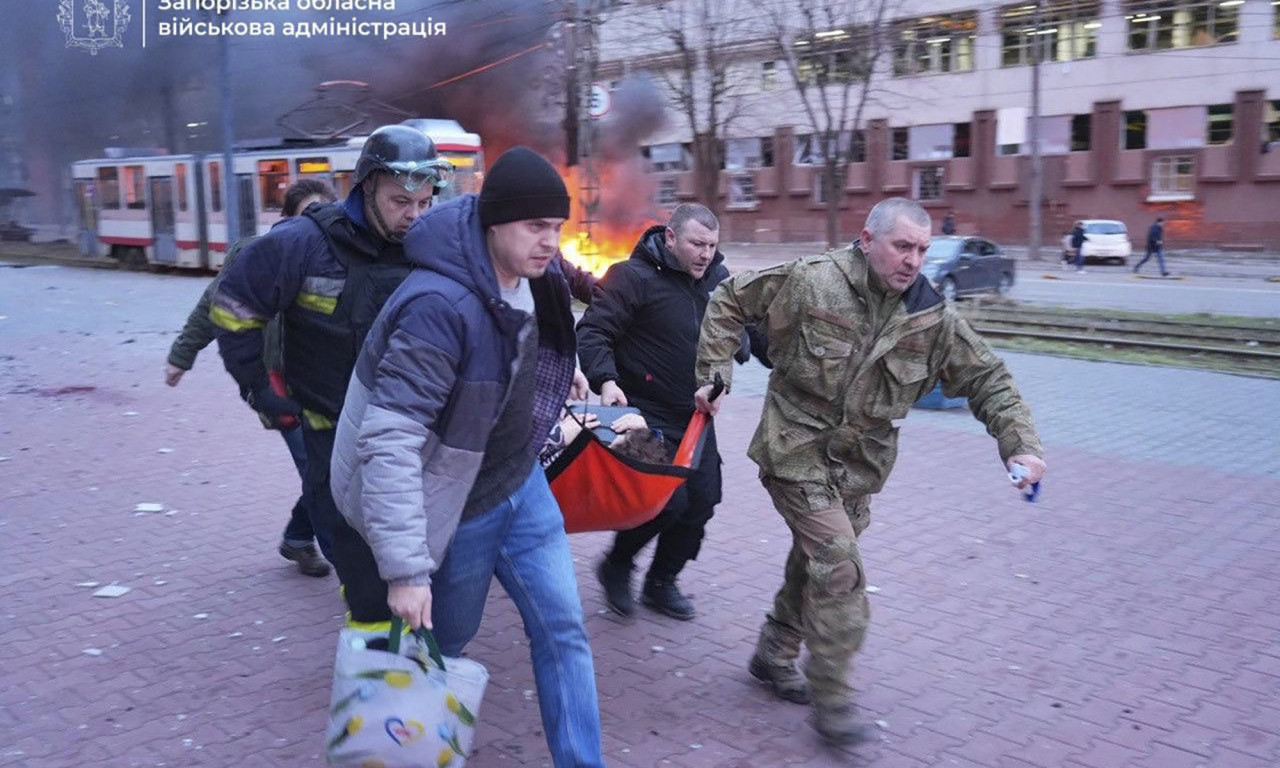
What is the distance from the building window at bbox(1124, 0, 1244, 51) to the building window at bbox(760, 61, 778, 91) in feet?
40.6

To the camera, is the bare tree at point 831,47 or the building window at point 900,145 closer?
the bare tree at point 831,47

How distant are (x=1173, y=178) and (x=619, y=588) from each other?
3742cm

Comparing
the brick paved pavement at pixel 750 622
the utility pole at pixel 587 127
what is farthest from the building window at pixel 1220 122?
the brick paved pavement at pixel 750 622

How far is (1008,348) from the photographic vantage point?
13.4m

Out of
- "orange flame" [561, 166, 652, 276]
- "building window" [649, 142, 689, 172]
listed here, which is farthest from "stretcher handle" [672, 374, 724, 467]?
"building window" [649, 142, 689, 172]

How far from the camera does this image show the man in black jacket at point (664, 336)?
4422 millimetres

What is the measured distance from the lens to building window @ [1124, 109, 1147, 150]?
3753 cm

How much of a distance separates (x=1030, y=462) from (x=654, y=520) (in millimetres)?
1566

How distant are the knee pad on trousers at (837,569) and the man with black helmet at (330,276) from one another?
1.51 metres

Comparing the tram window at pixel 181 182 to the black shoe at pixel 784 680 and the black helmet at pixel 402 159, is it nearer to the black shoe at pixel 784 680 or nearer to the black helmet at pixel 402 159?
the black helmet at pixel 402 159

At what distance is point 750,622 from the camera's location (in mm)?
4750

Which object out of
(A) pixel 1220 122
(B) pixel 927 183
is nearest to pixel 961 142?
(B) pixel 927 183

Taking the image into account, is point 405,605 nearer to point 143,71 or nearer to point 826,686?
point 826,686

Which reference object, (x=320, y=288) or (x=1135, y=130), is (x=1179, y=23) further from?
(x=320, y=288)
